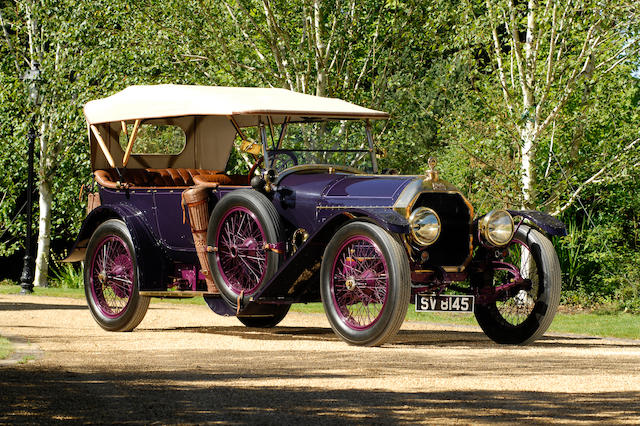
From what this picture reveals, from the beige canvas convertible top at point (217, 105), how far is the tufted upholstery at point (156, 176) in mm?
628

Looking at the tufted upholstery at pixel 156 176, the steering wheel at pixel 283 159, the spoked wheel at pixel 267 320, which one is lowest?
the spoked wheel at pixel 267 320

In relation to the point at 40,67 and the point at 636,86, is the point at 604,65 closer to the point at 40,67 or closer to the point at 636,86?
the point at 636,86

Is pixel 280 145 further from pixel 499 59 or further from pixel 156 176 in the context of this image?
pixel 499 59

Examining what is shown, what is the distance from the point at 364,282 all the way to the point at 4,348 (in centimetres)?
325

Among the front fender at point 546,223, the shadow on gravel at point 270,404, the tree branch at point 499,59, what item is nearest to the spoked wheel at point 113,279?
the shadow on gravel at point 270,404

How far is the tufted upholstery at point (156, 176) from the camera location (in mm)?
12430

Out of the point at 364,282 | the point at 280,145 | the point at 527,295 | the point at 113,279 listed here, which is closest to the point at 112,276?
the point at 113,279

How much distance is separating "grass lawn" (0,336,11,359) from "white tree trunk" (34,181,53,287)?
524 inches

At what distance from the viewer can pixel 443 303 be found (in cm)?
972

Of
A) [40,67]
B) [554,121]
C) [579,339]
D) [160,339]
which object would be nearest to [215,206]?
[160,339]

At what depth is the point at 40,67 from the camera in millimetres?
22984

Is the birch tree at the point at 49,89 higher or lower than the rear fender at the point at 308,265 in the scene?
higher

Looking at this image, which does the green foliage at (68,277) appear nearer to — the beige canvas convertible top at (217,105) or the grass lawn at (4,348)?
the beige canvas convertible top at (217,105)

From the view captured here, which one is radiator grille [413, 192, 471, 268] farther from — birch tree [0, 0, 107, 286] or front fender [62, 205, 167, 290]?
birch tree [0, 0, 107, 286]
